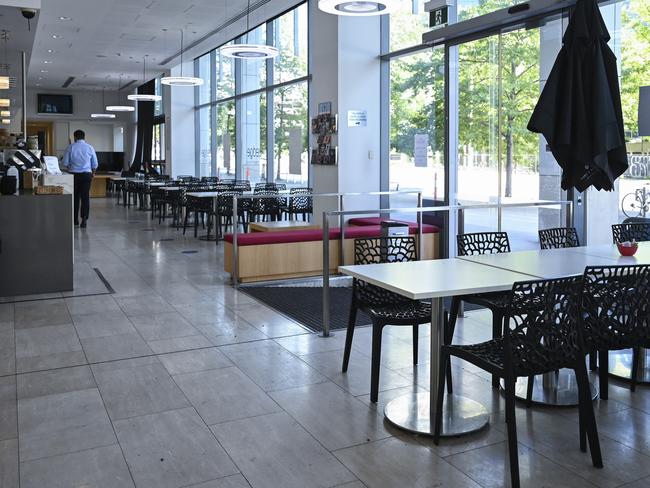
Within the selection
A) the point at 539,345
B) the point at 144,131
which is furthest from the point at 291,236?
the point at 144,131

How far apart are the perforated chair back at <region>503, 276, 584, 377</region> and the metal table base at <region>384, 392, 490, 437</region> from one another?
1.96ft

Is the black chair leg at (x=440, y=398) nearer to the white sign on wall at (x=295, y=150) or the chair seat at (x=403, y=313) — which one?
the chair seat at (x=403, y=313)

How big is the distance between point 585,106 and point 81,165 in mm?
9795

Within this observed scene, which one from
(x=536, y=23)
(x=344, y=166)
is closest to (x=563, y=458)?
(x=536, y=23)

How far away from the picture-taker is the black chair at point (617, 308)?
3.02m

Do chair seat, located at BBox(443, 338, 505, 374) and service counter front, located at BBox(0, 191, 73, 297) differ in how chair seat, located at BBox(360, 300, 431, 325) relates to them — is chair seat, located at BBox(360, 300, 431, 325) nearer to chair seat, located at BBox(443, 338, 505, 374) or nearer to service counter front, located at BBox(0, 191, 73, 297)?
chair seat, located at BBox(443, 338, 505, 374)

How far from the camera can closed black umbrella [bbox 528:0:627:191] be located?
3.84 metres

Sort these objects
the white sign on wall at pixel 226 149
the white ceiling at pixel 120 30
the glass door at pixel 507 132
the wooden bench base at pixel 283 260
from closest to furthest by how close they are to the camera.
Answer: the glass door at pixel 507 132, the wooden bench base at pixel 283 260, the white ceiling at pixel 120 30, the white sign on wall at pixel 226 149

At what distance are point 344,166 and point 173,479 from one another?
6881mm

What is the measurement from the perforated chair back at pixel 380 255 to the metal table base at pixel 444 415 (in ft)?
1.96

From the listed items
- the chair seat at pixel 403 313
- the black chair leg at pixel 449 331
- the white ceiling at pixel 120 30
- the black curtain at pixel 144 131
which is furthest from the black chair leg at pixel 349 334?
the black curtain at pixel 144 131

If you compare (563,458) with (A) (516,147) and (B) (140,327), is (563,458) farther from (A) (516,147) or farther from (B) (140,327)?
(A) (516,147)

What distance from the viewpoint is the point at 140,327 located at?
5.21m

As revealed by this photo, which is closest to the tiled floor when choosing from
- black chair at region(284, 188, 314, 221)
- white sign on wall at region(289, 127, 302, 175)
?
black chair at region(284, 188, 314, 221)
